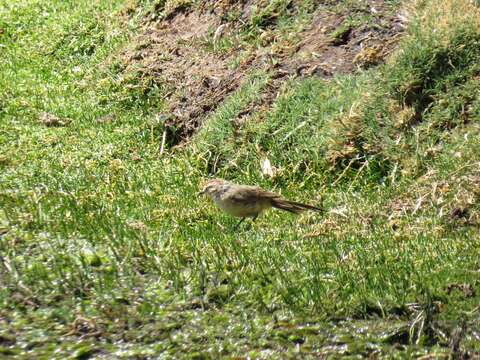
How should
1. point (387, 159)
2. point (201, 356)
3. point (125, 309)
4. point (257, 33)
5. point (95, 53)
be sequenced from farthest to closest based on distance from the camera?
point (95, 53)
point (257, 33)
point (387, 159)
point (125, 309)
point (201, 356)

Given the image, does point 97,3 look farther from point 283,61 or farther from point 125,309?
point 125,309

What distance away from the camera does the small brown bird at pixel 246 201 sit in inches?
323

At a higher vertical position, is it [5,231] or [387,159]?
[5,231]

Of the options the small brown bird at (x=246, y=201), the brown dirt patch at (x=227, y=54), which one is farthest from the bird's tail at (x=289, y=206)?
the brown dirt patch at (x=227, y=54)

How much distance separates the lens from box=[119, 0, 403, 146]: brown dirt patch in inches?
420

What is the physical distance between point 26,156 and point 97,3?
470 cm

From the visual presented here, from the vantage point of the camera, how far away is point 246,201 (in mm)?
8195

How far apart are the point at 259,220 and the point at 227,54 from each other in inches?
139

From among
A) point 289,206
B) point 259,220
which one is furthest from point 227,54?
point 289,206

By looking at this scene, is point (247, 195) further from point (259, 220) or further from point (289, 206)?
point (259, 220)

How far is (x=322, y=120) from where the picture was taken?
9.97 metres

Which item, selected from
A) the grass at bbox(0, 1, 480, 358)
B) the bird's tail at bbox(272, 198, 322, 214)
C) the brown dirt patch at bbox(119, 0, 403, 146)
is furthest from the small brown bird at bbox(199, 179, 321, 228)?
the brown dirt patch at bbox(119, 0, 403, 146)

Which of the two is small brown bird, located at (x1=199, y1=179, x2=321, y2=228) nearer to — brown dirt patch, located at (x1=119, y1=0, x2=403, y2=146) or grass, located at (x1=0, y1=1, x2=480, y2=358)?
grass, located at (x1=0, y1=1, x2=480, y2=358)

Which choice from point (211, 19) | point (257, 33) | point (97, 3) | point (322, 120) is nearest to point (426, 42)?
point (322, 120)
